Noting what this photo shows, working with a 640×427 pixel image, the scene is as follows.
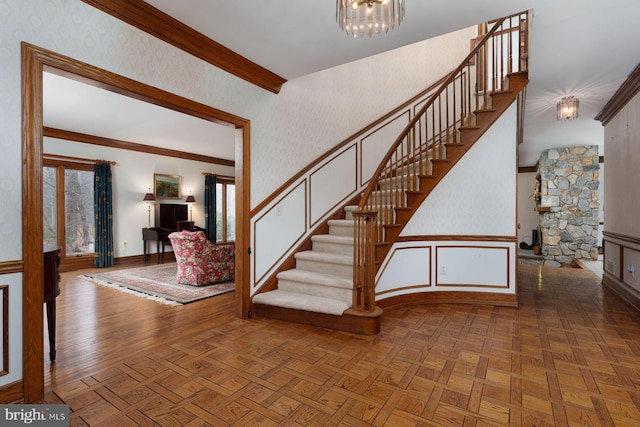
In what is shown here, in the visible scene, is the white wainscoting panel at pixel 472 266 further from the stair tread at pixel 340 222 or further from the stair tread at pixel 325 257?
the stair tread at pixel 325 257

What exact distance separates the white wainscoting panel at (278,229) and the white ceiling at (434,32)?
1446 millimetres

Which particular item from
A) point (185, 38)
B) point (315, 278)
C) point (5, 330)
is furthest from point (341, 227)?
point (5, 330)

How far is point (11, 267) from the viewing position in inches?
71.6

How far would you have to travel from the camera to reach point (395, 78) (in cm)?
560

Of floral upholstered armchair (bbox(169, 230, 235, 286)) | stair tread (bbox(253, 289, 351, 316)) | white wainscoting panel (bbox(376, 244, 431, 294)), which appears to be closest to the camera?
stair tread (bbox(253, 289, 351, 316))

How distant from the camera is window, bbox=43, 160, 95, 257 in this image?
6.00 m

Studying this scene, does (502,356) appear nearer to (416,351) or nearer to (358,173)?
(416,351)

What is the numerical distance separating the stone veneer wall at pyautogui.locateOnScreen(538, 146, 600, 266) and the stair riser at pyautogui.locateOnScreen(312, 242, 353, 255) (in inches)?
225

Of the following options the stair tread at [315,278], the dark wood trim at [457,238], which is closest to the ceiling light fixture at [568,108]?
the dark wood trim at [457,238]

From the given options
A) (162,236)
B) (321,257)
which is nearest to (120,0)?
(321,257)

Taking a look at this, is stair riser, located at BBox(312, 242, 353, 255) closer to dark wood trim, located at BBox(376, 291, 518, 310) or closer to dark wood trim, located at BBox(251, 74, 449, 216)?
dark wood trim, located at BBox(376, 291, 518, 310)

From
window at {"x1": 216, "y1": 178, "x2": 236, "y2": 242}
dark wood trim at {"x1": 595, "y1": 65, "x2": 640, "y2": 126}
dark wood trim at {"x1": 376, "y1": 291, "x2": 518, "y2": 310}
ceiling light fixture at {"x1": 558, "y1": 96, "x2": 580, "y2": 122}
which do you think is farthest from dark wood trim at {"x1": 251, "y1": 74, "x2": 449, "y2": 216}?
window at {"x1": 216, "y1": 178, "x2": 236, "y2": 242}

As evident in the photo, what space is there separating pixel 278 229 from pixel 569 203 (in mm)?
6793

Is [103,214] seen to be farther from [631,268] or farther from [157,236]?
[631,268]
